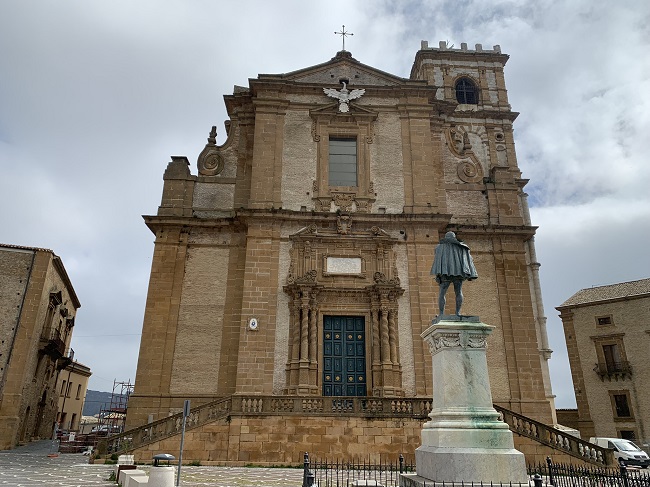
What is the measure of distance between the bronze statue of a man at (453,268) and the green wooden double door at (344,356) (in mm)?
8858

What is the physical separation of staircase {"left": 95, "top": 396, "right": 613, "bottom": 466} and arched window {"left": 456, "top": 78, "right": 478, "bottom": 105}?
19.8 m

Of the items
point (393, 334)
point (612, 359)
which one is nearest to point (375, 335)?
point (393, 334)

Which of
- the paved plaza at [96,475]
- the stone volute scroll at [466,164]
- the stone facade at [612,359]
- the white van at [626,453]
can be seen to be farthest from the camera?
the stone facade at [612,359]

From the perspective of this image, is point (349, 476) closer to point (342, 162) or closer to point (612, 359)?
point (342, 162)

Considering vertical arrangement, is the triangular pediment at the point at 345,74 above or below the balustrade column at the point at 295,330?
above

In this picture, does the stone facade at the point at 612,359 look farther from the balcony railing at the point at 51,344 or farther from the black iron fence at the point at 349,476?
the balcony railing at the point at 51,344

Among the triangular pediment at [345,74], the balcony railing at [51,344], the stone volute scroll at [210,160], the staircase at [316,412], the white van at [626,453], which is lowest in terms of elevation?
the white van at [626,453]

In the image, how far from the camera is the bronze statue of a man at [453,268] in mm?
9258

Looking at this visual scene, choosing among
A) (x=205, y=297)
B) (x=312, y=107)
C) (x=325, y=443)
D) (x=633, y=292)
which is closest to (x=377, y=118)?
(x=312, y=107)

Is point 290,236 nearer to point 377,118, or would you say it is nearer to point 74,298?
point 377,118

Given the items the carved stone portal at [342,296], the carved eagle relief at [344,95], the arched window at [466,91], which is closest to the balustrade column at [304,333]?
the carved stone portal at [342,296]

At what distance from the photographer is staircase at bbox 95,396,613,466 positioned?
14234 millimetres

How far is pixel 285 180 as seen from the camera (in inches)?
792

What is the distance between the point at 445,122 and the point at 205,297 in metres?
13.0
